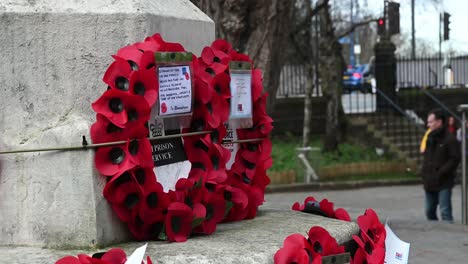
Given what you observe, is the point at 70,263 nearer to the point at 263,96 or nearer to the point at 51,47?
the point at 51,47

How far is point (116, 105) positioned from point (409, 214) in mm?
12271

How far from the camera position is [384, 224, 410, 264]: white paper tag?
163 inches

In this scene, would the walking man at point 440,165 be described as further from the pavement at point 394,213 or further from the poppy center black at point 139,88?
the poppy center black at point 139,88

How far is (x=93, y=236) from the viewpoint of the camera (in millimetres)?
3494

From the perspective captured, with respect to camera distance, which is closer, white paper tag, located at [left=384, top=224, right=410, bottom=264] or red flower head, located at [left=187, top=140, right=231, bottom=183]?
red flower head, located at [left=187, top=140, right=231, bottom=183]

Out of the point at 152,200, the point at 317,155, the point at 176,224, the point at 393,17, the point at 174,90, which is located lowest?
the point at 317,155

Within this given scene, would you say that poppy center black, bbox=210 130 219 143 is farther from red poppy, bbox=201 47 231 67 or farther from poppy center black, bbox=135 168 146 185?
poppy center black, bbox=135 168 146 185

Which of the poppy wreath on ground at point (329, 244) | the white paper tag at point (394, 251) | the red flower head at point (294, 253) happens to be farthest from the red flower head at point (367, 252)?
the red flower head at point (294, 253)

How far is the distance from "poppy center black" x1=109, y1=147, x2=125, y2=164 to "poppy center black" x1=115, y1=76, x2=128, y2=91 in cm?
25

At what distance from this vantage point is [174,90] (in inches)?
148

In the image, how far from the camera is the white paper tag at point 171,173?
3768mm

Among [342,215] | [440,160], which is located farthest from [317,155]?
[342,215]

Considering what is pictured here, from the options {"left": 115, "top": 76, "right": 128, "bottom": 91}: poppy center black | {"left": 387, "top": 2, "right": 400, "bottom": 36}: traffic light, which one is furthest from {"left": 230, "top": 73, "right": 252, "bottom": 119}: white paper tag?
{"left": 387, "top": 2, "right": 400, "bottom": 36}: traffic light

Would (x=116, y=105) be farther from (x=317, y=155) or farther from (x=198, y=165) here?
(x=317, y=155)
